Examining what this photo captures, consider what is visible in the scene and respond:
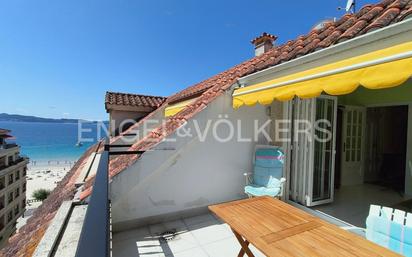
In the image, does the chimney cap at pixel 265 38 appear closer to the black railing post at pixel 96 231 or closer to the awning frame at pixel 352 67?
the awning frame at pixel 352 67

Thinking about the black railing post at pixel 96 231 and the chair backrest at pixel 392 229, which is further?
the chair backrest at pixel 392 229

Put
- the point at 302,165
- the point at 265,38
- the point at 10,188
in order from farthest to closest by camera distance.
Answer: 1. the point at 10,188
2. the point at 265,38
3. the point at 302,165

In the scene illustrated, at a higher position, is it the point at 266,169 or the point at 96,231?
the point at 96,231

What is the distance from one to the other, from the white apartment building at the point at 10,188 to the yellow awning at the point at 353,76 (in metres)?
58.8

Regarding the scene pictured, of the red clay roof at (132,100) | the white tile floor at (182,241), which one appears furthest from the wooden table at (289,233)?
the red clay roof at (132,100)

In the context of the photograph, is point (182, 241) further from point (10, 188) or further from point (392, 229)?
point (10, 188)

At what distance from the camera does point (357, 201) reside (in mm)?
10281

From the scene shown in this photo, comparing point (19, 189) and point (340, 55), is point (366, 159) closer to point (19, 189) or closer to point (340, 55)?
point (340, 55)

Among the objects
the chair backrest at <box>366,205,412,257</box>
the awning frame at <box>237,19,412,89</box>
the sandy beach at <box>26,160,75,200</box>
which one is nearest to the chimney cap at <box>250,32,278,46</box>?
the awning frame at <box>237,19,412,89</box>

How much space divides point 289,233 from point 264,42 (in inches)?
552

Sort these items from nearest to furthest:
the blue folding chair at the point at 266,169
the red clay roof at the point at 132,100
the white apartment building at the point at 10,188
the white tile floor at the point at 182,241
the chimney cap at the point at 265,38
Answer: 1. the white tile floor at the point at 182,241
2. the blue folding chair at the point at 266,169
3. the chimney cap at the point at 265,38
4. the red clay roof at the point at 132,100
5. the white apartment building at the point at 10,188

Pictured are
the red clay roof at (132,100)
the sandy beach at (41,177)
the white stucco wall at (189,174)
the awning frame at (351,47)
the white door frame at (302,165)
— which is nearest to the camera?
the awning frame at (351,47)

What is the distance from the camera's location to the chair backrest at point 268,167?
9023 millimetres

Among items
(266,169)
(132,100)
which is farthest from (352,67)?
(132,100)
